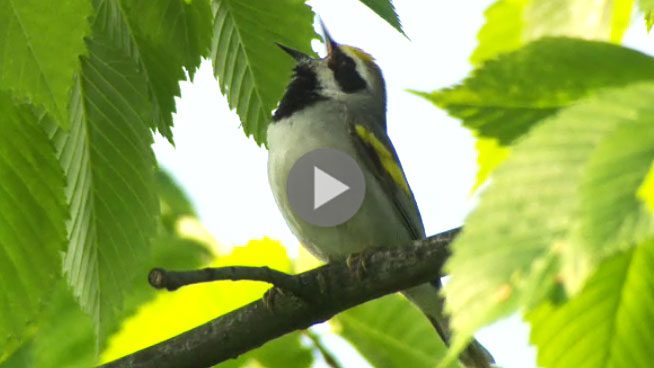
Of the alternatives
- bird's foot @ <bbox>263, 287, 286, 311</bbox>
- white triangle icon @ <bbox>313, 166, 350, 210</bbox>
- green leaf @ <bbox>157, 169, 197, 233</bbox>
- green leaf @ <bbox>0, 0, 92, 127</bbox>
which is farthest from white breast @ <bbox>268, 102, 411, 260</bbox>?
green leaf @ <bbox>0, 0, 92, 127</bbox>

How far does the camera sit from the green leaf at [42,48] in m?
1.84

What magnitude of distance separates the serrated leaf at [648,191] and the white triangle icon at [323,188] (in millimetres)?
1855

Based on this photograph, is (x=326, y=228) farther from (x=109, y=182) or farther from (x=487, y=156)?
(x=487, y=156)

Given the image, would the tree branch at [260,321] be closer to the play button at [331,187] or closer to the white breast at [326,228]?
the play button at [331,187]

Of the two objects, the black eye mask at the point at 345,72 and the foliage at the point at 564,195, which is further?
the black eye mask at the point at 345,72

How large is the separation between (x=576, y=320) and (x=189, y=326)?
1.56 metres

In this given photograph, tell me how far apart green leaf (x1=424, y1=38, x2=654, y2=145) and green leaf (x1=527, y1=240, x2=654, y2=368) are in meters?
0.20

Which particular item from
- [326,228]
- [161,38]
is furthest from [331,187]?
[326,228]

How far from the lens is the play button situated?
3117mm

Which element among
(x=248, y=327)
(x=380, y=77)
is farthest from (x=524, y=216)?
(x=380, y=77)

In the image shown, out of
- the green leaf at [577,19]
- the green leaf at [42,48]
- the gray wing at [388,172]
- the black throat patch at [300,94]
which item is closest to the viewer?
the green leaf at [577,19]

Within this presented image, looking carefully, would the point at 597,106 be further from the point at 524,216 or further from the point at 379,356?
the point at 379,356

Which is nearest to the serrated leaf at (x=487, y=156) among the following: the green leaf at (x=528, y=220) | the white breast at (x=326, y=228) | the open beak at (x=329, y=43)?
the green leaf at (x=528, y=220)

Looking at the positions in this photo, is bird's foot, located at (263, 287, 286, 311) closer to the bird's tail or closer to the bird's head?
the bird's tail
